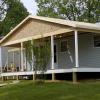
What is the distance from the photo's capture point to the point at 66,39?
30141 millimetres

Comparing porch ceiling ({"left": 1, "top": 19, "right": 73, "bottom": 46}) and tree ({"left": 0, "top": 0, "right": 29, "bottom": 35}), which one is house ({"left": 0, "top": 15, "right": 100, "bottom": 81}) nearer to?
porch ceiling ({"left": 1, "top": 19, "right": 73, "bottom": 46})

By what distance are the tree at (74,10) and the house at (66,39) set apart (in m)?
25.5

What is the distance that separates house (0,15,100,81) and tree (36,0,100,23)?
25.5m

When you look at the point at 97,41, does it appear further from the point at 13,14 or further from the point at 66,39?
the point at 13,14

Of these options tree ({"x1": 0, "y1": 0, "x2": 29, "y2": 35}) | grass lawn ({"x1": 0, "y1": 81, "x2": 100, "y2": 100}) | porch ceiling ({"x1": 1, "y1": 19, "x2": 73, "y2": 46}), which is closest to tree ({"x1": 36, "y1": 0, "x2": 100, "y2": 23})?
tree ({"x1": 0, "y1": 0, "x2": 29, "y2": 35})

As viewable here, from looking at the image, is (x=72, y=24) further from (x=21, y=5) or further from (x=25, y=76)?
(x=21, y=5)

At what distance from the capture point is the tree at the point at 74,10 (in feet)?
185

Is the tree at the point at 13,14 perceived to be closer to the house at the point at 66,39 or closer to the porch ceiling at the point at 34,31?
the porch ceiling at the point at 34,31

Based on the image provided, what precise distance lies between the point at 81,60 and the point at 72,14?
30.7 metres

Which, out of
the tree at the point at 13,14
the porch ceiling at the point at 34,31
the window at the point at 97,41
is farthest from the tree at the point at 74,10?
the window at the point at 97,41

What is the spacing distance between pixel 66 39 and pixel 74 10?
→ 28314 mm

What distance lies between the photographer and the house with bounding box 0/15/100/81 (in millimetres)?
25844

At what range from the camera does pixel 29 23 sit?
3055 centimetres

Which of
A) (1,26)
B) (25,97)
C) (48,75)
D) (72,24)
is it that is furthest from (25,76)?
(1,26)
